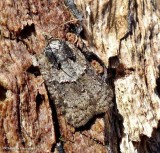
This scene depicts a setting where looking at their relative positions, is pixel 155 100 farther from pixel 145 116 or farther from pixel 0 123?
pixel 0 123

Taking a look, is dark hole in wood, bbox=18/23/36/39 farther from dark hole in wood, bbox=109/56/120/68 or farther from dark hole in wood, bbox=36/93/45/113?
dark hole in wood, bbox=109/56/120/68

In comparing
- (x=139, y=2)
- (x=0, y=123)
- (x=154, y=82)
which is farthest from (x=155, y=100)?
(x=0, y=123)

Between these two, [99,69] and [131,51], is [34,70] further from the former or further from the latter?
[131,51]

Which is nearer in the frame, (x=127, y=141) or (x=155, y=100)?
(x=127, y=141)

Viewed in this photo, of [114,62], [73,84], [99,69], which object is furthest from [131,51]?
[73,84]

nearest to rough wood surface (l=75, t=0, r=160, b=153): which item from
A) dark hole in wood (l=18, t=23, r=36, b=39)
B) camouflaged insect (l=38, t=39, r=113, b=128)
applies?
camouflaged insect (l=38, t=39, r=113, b=128)

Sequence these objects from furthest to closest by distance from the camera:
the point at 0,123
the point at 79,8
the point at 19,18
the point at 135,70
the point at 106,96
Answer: the point at 135,70
the point at 79,8
the point at 106,96
the point at 19,18
the point at 0,123

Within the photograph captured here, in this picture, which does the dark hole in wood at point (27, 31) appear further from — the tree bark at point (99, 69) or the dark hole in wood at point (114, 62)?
the dark hole in wood at point (114, 62)

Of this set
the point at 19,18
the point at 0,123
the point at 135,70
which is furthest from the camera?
the point at 135,70
